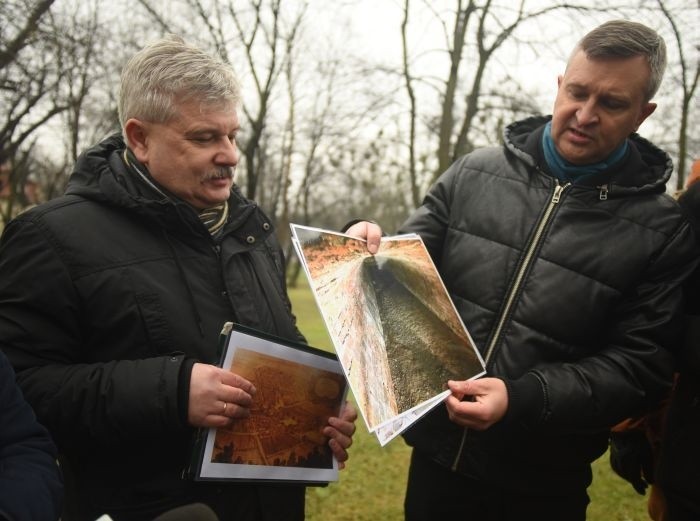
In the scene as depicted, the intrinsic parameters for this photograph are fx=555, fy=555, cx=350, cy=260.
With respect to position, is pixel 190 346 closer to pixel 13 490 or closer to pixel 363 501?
pixel 13 490

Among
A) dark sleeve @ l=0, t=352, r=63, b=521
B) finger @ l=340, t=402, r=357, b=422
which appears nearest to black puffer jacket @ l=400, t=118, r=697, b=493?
finger @ l=340, t=402, r=357, b=422

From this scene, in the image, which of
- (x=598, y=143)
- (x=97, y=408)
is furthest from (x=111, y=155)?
(x=598, y=143)

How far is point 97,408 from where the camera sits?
1.57m

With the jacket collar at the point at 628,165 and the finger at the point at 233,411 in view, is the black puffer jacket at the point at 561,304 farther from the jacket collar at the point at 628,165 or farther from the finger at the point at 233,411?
the finger at the point at 233,411

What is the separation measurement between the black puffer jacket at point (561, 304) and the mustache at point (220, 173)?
925mm

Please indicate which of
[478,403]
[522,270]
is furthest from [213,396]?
[522,270]

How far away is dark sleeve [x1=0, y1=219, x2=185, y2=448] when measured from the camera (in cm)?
157

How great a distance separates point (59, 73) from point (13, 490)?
47.9 feet

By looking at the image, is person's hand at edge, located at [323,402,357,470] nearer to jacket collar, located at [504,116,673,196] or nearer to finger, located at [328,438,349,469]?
finger, located at [328,438,349,469]

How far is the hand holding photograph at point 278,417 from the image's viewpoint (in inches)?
64.3

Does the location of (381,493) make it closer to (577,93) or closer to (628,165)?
(628,165)

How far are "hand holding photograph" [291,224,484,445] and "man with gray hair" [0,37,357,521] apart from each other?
339 mm

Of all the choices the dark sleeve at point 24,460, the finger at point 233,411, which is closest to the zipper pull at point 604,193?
the finger at point 233,411

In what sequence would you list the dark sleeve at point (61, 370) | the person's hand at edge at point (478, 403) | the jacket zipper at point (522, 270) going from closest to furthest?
the dark sleeve at point (61, 370) < the person's hand at edge at point (478, 403) < the jacket zipper at point (522, 270)
